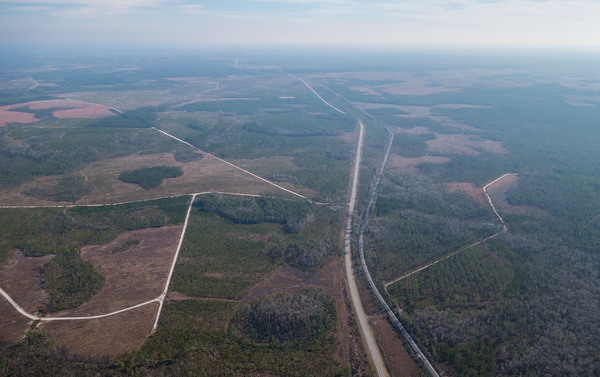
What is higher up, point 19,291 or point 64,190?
point 64,190

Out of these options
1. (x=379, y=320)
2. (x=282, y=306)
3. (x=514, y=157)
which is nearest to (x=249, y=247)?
(x=282, y=306)

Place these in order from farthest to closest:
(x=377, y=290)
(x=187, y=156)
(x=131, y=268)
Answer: (x=187, y=156), (x=131, y=268), (x=377, y=290)

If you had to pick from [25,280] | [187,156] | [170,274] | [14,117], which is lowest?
[170,274]

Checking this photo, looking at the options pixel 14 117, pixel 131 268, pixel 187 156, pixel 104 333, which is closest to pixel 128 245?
pixel 131 268

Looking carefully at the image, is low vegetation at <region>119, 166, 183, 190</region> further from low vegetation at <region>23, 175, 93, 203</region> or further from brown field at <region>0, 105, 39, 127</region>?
brown field at <region>0, 105, 39, 127</region>

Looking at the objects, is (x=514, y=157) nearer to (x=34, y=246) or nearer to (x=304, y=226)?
(x=304, y=226)

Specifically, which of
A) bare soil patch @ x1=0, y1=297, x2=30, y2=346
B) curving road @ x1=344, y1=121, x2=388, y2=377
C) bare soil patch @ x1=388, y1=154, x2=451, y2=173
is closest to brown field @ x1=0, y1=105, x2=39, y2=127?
bare soil patch @ x1=0, y1=297, x2=30, y2=346

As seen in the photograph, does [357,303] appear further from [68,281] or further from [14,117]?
[14,117]
